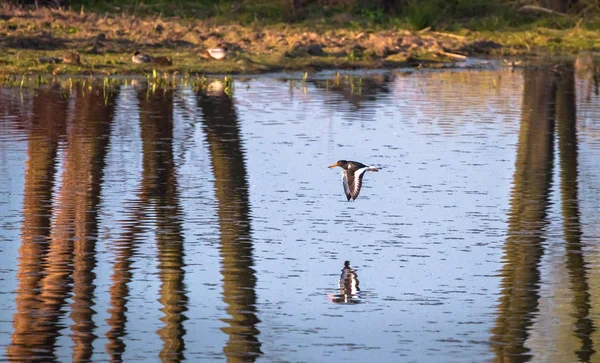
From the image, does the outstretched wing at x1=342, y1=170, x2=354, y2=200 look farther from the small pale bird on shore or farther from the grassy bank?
the small pale bird on shore

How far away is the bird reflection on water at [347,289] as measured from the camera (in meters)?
8.39

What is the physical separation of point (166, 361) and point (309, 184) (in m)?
6.40

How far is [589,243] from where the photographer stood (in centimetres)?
1030

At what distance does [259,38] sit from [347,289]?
21603mm

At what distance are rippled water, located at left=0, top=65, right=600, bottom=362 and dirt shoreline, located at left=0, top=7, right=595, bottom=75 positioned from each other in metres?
5.54

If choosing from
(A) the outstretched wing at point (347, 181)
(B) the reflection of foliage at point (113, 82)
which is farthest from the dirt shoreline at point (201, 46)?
(A) the outstretched wing at point (347, 181)

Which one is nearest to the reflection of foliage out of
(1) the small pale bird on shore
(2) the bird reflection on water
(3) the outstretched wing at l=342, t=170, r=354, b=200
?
(1) the small pale bird on shore

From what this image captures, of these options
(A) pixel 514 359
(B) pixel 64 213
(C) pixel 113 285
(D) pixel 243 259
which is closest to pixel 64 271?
(C) pixel 113 285

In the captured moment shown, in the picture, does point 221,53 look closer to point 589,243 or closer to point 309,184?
point 309,184

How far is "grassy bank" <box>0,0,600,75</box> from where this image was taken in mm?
26094


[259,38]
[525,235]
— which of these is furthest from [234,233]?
[259,38]

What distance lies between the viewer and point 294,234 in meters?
10.6

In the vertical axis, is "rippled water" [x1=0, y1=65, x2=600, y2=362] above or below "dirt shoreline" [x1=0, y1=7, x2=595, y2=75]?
below

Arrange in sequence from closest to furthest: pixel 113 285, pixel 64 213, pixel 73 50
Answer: pixel 113 285
pixel 64 213
pixel 73 50
